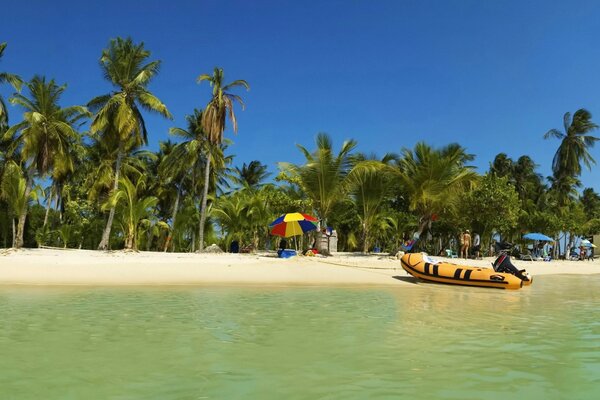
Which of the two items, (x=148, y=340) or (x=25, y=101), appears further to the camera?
(x=25, y=101)

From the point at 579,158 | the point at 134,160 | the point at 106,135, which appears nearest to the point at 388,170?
the point at 106,135

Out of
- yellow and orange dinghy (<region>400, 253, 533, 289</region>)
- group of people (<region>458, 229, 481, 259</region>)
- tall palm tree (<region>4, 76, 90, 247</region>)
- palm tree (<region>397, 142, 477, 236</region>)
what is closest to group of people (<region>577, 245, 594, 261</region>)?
group of people (<region>458, 229, 481, 259</region>)

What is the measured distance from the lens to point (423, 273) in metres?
13.7

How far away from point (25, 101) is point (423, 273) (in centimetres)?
2099

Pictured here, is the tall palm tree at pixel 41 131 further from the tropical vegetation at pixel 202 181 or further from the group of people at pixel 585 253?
the group of people at pixel 585 253

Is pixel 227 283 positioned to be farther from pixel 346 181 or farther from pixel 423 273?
pixel 346 181

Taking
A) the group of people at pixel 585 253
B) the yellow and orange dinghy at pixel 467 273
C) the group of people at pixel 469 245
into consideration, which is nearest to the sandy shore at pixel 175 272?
the yellow and orange dinghy at pixel 467 273

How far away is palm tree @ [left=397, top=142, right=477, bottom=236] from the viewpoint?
69.5 feet

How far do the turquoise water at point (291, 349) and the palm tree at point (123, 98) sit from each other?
57.5ft

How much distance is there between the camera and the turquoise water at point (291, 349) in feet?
12.1

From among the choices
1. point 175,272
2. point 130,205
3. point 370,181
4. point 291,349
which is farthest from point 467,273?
point 130,205

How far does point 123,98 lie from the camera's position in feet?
82.9

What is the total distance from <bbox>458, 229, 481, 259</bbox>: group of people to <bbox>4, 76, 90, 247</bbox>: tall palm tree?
68.1 ft

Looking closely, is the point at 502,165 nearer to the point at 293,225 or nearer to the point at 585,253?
the point at 585,253
